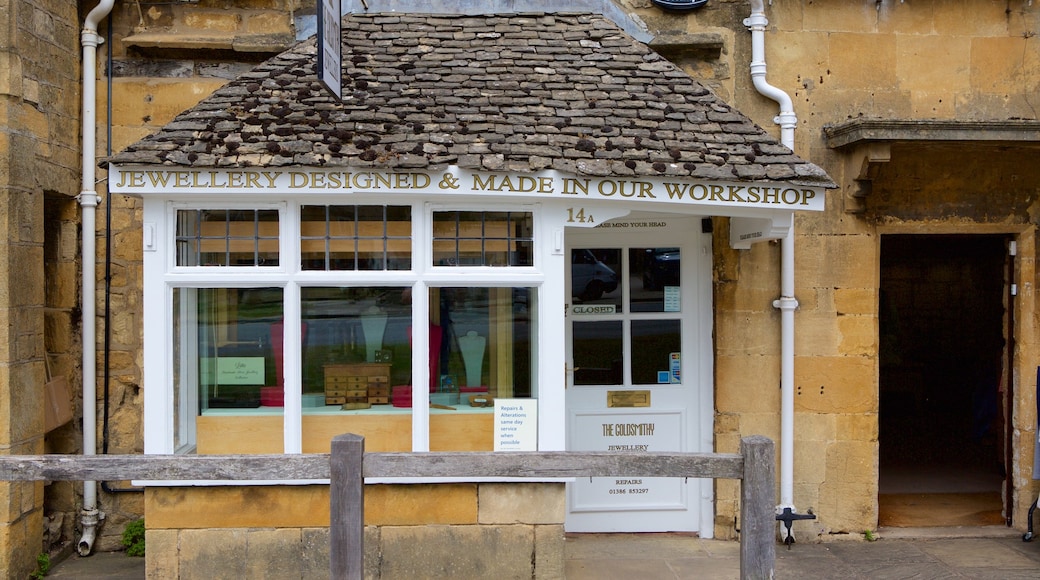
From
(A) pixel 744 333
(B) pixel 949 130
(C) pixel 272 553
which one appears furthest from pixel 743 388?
(C) pixel 272 553

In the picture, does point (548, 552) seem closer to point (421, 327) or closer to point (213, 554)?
point (421, 327)

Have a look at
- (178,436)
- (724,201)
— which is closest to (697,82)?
(724,201)

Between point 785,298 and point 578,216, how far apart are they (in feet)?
6.59

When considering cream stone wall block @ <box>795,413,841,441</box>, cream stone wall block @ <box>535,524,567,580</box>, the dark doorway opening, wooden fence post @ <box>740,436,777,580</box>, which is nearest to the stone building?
cream stone wall block @ <box>795,413,841,441</box>

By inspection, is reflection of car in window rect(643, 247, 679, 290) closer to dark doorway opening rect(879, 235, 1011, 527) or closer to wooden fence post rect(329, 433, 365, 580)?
wooden fence post rect(329, 433, 365, 580)

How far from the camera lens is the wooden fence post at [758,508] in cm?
407

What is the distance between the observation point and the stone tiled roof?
4883mm

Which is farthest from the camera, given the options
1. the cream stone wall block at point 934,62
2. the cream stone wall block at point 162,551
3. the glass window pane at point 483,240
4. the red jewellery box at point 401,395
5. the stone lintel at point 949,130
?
the cream stone wall block at point 934,62

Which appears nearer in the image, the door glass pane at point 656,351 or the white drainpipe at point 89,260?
the white drainpipe at point 89,260

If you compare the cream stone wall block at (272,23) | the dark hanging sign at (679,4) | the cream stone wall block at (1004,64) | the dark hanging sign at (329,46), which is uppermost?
the dark hanging sign at (679,4)

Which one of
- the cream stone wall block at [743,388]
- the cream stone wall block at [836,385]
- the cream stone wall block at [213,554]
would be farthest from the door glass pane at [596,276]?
the cream stone wall block at [213,554]

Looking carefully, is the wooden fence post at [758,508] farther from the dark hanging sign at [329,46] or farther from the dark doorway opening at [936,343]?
the dark doorway opening at [936,343]

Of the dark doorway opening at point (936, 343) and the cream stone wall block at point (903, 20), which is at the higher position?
the cream stone wall block at point (903, 20)

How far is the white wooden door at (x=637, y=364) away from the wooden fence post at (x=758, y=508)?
224cm
